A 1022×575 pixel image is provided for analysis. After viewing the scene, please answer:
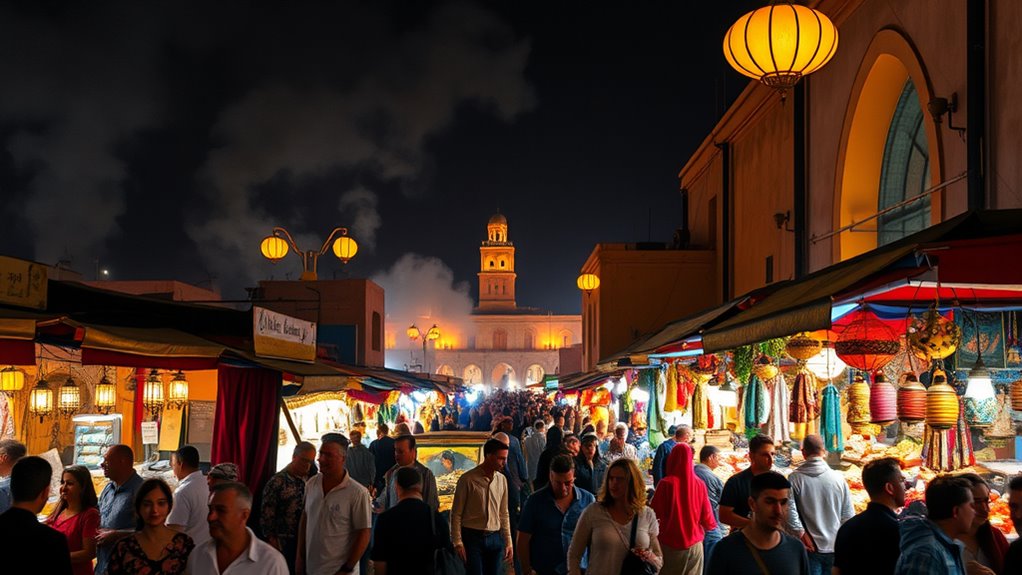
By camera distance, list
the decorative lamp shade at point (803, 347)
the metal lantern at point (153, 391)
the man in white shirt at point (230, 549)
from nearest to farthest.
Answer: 1. the man in white shirt at point (230, 549)
2. the decorative lamp shade at point (803, 347)
3. the metal lantern at point (153, 391)

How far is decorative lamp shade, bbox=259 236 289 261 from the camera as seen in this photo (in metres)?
22.1

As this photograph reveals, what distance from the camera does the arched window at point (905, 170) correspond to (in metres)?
13.2

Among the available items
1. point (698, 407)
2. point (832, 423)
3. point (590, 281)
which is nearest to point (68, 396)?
point (832, 423)

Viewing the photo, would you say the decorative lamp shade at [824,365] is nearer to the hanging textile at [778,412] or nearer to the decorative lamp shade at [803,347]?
the hanging textile at [778,412]

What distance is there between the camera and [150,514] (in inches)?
179

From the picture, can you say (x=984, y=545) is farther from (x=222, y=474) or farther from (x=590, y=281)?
(x=590, y=281)

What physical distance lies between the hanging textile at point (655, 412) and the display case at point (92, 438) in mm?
6491

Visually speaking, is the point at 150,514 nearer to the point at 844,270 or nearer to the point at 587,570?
the point at 587,570

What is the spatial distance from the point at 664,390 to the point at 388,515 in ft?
25.4

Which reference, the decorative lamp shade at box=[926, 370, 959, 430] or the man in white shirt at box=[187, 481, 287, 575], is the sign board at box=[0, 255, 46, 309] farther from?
the decorative lamp shade at box=[926, 370, 959, 430]

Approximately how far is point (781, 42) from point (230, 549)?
557 cm

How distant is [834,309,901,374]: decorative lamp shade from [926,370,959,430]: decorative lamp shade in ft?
2.19


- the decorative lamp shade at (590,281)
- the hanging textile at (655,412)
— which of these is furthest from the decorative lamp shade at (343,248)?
the hanging textile at (655,412)

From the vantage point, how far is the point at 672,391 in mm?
12570
